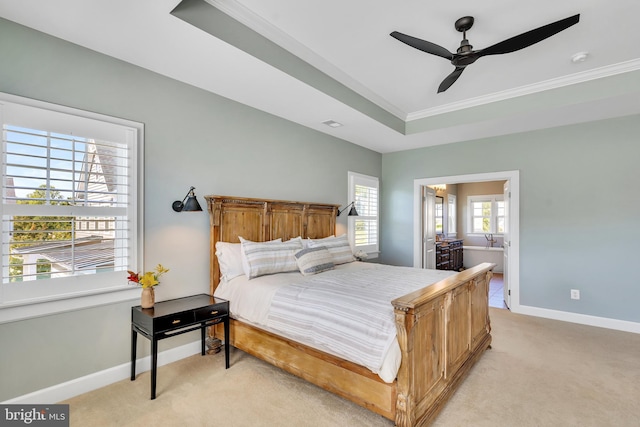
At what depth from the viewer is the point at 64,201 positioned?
7.68ft

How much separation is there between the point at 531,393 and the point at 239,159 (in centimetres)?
345

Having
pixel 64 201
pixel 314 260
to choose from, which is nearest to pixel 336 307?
pixel 314 260

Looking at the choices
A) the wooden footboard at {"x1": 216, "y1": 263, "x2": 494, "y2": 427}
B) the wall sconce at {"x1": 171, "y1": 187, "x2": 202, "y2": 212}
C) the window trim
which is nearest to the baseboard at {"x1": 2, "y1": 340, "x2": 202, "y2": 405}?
the wooden footboard at {"x1": 216, "y1": 263, "x2": 494, "y2": 427}

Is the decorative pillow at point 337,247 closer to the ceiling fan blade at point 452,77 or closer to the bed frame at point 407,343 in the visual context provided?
the bed frame at point 407,343

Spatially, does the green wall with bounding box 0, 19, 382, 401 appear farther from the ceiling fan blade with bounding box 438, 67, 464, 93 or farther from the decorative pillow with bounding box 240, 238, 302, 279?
the ceiling fan blade with bounding box 438, 67, 464, 93

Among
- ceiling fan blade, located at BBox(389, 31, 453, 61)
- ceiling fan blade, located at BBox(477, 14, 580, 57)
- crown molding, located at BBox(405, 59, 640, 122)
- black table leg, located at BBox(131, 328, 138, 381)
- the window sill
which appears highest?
crown molding, located at BBox(405, 59, 640, 122)

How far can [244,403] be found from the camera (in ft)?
7.48

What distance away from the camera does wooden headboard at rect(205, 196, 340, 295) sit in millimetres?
3193

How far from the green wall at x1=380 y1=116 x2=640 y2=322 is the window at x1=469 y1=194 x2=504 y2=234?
3.75m

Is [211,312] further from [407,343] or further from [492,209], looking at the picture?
[492,209]

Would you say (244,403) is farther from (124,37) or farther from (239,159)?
(124,37)

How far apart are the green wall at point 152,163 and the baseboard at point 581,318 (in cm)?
365

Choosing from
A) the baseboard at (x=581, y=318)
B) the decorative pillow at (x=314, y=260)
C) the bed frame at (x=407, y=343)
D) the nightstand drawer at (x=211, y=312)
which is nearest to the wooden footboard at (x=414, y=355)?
the bed frame at (x=407, y=343)

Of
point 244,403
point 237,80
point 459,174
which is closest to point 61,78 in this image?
point 237,80
